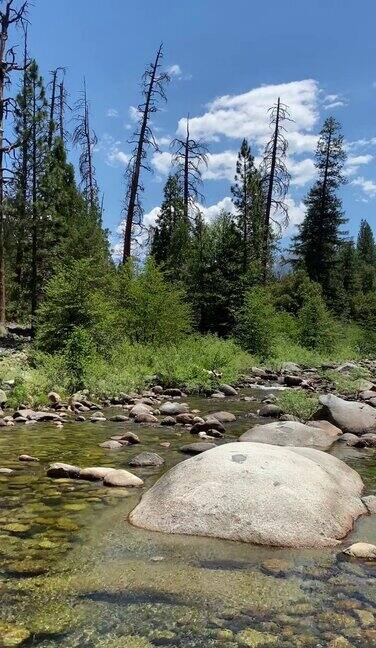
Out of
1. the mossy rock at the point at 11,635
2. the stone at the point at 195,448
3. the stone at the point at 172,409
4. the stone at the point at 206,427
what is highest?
the mossy rock at the point at 11,635

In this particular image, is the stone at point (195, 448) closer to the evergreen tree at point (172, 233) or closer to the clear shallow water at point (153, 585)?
the clear shallow water at point (153, 585)

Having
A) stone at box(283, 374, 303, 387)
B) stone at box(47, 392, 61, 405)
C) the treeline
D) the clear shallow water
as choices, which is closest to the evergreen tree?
the treeline

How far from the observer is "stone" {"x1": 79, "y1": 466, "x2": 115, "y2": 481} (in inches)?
236

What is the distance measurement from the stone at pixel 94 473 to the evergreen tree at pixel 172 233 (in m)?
24.3

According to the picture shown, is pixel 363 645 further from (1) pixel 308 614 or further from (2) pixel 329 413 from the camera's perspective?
(2) pixel 329 413

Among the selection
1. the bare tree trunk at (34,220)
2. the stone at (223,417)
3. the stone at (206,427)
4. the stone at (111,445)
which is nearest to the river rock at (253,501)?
the stone at (111,445)

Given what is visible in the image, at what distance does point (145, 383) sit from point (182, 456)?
24.6 ft

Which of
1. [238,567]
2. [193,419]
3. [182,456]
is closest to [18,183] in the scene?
[193,419]

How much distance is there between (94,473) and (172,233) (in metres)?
28.5

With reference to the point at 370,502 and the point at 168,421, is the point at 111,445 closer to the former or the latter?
the point at 168,421

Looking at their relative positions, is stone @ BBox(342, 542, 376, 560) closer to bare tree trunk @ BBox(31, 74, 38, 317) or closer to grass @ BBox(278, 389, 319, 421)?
grass @ BBox(278, 389, 319, 421)

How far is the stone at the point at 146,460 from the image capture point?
6.79m

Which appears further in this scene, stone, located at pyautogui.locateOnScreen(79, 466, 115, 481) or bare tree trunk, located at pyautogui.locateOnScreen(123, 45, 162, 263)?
bare tree trunk, located at pyautogui.locateOnScreen(123, 45, 162, 263)

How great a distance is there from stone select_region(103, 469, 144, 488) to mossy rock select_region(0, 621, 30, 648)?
9.39ft
